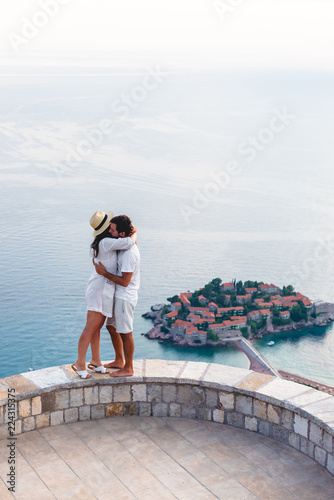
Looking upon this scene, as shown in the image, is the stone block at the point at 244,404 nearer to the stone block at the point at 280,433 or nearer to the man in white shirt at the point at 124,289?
the stone block at the point at 280,433

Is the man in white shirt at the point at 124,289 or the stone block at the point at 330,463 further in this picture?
the man in white shirt at the point at 124,289

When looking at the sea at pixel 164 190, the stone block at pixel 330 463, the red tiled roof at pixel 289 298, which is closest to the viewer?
the stone block at pixel 330 463

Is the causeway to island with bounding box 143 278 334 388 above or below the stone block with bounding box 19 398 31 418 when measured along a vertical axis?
below

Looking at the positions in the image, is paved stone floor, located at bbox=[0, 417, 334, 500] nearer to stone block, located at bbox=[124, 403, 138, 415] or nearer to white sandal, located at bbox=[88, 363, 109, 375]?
stone block, located at bbox=[124, 403, 138, 415]

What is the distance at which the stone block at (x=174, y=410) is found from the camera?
349 cm

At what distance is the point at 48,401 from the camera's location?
335 cm

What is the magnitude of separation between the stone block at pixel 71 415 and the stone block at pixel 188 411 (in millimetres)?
575

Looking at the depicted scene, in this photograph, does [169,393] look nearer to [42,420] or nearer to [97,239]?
[42,420]

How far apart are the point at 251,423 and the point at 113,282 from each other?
1.04m

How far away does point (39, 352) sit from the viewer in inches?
1351

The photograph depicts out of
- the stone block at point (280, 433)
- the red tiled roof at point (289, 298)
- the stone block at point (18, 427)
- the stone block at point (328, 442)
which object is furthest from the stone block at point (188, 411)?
the red tiled roof at point (289, 298)

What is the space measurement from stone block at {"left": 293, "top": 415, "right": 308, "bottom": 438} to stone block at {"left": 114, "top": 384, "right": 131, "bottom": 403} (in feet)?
2.98

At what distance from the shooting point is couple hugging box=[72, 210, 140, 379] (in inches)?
130

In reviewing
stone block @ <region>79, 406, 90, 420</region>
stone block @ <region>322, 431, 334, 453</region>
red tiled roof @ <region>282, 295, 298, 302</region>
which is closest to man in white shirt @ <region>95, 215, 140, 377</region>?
stone block @ <region>79, 406, 90, 420</region>
